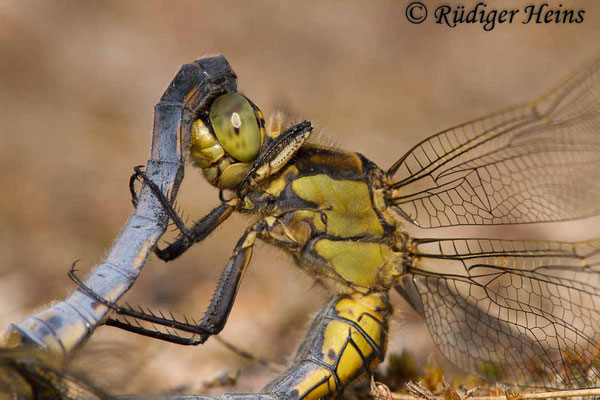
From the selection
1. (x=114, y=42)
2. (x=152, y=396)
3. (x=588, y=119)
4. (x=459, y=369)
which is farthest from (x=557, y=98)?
(x=114, y=42)

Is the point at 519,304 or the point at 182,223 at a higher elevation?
the point at 519,304

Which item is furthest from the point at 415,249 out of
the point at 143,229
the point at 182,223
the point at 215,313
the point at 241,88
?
the point at 241,88

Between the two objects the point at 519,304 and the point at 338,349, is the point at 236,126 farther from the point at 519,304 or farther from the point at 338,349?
the point at 519,304

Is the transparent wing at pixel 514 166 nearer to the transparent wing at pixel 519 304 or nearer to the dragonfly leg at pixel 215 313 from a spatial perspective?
the transparent wing at pixel 519 304

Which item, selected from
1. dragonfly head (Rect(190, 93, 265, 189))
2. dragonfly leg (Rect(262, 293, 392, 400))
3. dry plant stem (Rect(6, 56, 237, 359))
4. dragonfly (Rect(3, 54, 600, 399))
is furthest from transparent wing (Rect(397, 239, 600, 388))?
dry plant stem (Rect(6, 56, 237, 359))

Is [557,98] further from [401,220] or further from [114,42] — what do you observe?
[114,42]

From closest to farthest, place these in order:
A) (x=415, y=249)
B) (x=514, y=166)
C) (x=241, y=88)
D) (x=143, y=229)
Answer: (x=143, y=229) < (x=415, y=249) < (x=514, y=166) < (x=241, y=88)
